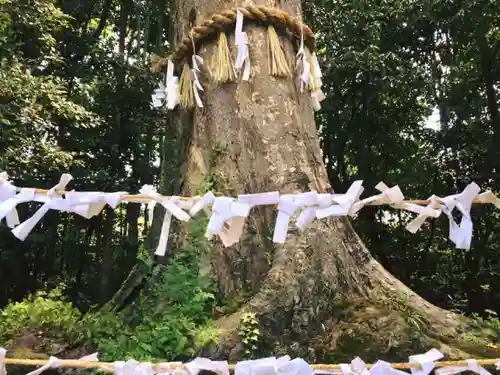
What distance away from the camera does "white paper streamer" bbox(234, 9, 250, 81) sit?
234 cm

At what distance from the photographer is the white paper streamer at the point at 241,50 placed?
7.68 feet

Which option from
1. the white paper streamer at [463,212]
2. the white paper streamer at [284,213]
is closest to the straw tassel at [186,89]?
the white paper streamer at [284,213]

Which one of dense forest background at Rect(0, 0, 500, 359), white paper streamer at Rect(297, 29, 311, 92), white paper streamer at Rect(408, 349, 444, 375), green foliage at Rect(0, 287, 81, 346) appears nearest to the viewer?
white paper streamer at Rect(408, 349, 444, 375)

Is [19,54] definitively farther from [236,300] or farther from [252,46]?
[236,300]

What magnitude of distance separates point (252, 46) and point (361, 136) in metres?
4.13

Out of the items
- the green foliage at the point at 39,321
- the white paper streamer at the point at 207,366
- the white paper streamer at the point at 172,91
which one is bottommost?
the green foliage at the point at 39,321

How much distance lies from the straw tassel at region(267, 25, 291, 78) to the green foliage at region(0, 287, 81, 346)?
4.38 feet

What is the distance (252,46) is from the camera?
2.51m

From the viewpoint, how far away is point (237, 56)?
242cm

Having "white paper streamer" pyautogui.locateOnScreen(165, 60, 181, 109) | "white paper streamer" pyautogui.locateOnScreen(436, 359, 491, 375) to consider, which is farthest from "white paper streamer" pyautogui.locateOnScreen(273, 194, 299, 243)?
"white paper streamer" pyautogui.locateOnScreen(165, 60, 181, 109)

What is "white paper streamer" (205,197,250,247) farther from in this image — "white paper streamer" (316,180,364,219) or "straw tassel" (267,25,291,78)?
"straw tassel" (267,25,291,78)

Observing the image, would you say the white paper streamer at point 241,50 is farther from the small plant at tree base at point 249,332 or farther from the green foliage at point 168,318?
the small plant at tree base at point 249,332

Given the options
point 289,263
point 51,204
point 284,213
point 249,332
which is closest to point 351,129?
point 289,263

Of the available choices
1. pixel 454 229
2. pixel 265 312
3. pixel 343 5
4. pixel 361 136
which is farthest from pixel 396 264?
pixel 454 229
